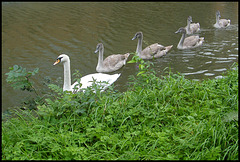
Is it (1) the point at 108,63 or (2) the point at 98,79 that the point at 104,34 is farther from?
(2) the point at 98,79

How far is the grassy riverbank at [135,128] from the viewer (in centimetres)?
282

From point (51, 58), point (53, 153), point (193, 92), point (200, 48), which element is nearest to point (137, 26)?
point (200, 48)

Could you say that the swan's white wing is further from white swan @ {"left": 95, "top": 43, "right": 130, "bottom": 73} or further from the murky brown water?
white swan @ {"left": 95, "top": 43, "right": 130, "bottom": 73}

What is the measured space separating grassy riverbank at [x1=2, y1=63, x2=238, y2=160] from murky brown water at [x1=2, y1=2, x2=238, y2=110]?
2.48 metres

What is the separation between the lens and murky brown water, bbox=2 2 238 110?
7.44m

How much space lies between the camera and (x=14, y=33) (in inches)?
412

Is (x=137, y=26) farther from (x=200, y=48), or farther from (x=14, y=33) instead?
(x=14, y=33)

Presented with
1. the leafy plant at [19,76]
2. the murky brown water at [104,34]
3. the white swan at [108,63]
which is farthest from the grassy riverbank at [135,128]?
the white swan at [108,63]

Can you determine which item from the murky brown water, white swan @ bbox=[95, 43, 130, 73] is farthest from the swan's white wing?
white swan @ bbox=[95, 43, 130, 73]

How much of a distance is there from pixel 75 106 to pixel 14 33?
8340 mm

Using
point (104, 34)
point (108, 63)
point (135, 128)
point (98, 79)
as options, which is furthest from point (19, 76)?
point (104, 34)

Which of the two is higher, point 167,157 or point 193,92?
point 193,92

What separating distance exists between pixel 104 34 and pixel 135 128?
7.53 metres

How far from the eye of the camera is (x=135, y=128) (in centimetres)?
330
